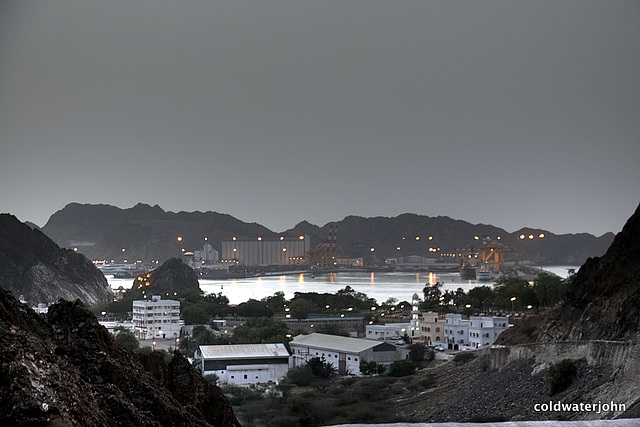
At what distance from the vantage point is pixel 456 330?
11227 millimetres

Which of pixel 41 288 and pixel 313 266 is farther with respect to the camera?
pixel 313 266

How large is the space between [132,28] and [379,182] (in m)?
20.1

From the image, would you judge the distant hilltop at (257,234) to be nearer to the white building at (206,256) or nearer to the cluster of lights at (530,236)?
the cluster of lights at (530,236)

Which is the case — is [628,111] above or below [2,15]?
above

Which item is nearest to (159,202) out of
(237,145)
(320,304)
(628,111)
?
(237,145)

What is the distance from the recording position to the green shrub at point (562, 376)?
493 centimetres

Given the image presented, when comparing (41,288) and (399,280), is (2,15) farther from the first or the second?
(399,280)

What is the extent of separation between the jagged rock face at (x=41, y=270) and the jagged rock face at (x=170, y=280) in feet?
3.22

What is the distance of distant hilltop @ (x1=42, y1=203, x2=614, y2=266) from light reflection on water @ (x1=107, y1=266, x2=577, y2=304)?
138 centimetres

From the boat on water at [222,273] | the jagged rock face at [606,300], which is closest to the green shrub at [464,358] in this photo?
the jagged rock face at [606,300]

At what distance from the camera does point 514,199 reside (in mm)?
24203

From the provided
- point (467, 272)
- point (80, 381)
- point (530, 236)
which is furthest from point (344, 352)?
point (467, 272)

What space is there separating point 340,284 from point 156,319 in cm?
1394

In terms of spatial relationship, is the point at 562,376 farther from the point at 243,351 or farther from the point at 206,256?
the point at 206,256
